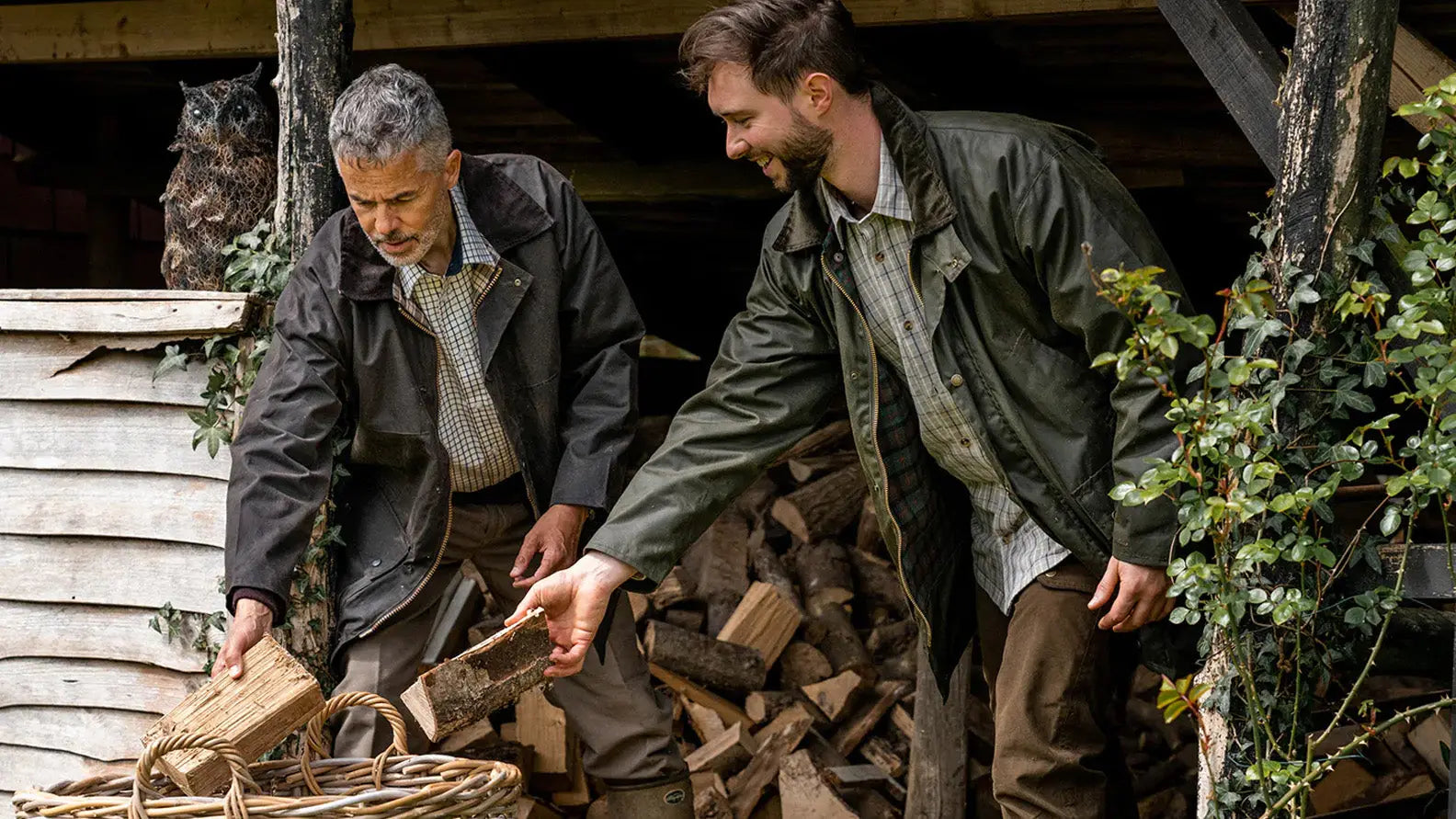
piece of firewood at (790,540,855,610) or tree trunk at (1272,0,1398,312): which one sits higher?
tree trunk at (1272,0,1398,312)

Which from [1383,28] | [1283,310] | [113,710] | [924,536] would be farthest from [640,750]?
[1383,28]

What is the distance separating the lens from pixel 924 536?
3.14m

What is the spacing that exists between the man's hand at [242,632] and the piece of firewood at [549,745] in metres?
1.53

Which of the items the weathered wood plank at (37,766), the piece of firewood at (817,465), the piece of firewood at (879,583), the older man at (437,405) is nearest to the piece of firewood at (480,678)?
the older man at (437,405)

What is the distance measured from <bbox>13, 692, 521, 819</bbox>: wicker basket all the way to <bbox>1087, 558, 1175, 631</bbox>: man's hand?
111cm

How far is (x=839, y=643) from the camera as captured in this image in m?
4.93

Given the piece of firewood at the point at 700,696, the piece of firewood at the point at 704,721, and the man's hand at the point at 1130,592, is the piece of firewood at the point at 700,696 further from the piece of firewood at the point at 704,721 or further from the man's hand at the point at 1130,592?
the man's hand at the point at 1130,592

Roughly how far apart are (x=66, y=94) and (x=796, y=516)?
12.8 ft

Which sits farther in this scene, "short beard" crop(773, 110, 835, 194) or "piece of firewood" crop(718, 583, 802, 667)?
"piece of firewood" crop(718, 583, 802, 667)

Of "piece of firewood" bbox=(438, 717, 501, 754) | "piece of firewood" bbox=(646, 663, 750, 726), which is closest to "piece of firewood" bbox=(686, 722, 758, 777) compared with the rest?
"piece of firewood" bbox=(646, 663, 750, 726)

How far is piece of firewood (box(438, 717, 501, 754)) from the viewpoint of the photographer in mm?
4504

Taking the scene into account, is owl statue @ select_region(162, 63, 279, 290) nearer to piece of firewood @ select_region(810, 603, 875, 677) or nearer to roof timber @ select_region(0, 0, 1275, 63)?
roof timber @ select_region(0, 0, 1275, 63)

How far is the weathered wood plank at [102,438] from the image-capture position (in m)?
3.75

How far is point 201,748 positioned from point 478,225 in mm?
1323
